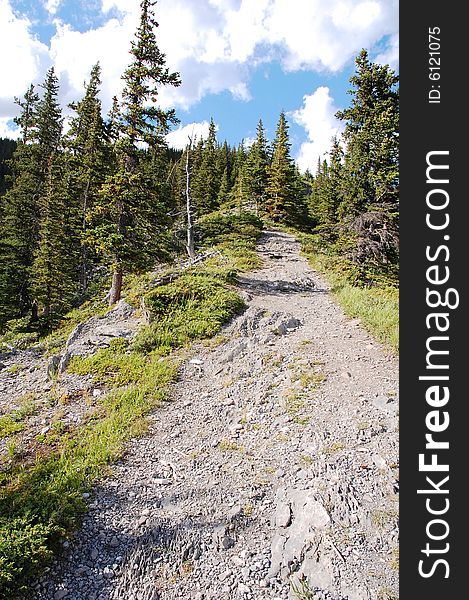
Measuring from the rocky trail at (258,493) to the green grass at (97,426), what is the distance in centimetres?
35

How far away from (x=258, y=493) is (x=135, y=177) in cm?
1354

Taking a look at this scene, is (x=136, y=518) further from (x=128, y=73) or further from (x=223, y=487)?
(x=128, y=73)

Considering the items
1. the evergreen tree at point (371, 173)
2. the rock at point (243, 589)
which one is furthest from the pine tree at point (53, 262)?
the rock at point (243, 589)

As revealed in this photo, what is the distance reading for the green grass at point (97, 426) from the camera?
5.26m

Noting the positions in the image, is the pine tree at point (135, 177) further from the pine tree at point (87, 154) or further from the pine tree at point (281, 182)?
the pine tree at point (281, 182)

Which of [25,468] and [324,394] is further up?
[324,394]

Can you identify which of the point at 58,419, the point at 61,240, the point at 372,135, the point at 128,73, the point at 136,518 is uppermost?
the point at 128,73

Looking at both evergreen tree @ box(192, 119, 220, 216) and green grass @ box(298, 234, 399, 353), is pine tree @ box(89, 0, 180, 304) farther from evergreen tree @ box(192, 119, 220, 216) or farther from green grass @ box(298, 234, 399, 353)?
evergreen tree @ box(192, 119, 220, 216)

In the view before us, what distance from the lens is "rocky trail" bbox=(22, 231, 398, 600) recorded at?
4.77 meters

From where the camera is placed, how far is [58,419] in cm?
915

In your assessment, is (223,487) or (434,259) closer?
(434,259)

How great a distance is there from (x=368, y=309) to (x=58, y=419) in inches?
395

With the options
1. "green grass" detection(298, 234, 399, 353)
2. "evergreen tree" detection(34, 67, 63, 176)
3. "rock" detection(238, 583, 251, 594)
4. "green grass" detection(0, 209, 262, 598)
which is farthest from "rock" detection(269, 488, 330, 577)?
"evergreen tree" detection(34, 67, 63, 176)

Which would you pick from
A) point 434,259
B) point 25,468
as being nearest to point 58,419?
point 25,468
